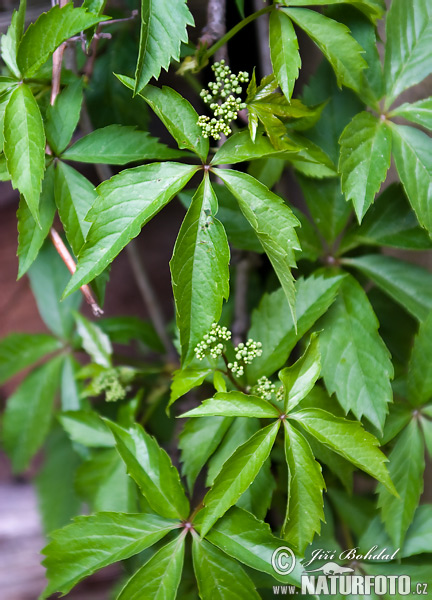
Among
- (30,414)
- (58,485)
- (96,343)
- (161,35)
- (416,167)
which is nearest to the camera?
(161,35)

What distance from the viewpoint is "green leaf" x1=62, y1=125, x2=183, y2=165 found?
26.9 inches

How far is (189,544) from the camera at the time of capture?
0.93 meters

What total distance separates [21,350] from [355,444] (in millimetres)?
726

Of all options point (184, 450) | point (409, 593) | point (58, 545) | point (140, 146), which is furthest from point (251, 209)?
point (409, 593)

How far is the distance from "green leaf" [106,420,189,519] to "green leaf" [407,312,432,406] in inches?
14.5

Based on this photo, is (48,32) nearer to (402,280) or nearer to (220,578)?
(402,280)

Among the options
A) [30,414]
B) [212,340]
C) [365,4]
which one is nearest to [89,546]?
[212,340]

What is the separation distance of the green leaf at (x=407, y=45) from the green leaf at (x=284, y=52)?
0.17 metres

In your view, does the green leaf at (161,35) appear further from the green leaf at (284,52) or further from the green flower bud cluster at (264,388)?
the green flower bud cluster at (264,388)

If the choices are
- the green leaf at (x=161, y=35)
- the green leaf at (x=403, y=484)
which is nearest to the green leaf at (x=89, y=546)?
the green leaf at (x=403, y=484)

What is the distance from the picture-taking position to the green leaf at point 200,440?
0.72 metres

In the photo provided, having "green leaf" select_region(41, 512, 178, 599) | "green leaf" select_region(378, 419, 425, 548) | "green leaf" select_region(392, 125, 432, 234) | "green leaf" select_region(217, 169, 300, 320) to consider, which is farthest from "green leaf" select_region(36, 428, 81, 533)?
"green leaf" select_region(392, 125, 432, 234)

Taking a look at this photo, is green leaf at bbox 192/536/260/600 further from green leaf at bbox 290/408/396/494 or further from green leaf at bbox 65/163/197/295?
green leaf at bbox 65/163/197/295

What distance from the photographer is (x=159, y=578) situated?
0.65 meters
